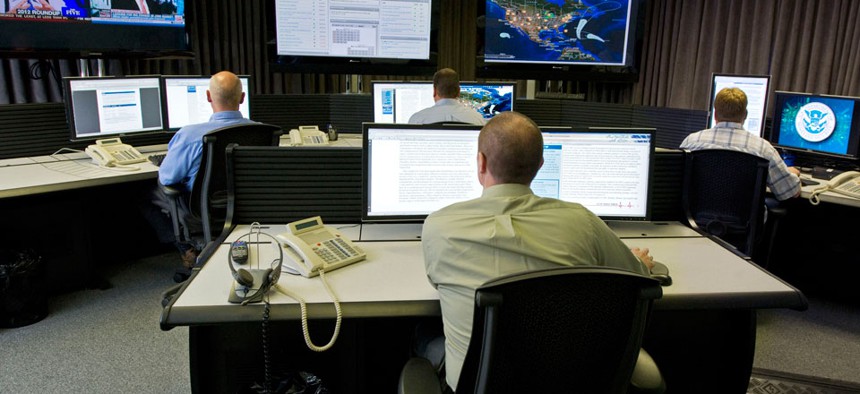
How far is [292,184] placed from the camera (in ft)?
7.06

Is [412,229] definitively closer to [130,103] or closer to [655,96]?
[130,103]

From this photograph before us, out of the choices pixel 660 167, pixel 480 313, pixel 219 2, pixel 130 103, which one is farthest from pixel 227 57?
pixel 480 313

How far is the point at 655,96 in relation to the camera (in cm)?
544

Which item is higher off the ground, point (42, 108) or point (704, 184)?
point (42, 108)

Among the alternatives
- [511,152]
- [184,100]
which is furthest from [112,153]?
[511,152]

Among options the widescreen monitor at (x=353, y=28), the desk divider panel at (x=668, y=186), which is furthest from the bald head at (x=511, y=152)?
the widescreen monitor at (x=353, y=28)

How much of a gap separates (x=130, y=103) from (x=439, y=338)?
2.61 metres

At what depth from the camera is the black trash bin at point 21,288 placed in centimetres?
278

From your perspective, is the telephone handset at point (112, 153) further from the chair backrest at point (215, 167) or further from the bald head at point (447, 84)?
the bald head at point (447, 84)

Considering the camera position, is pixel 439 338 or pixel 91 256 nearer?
pixel 439 338

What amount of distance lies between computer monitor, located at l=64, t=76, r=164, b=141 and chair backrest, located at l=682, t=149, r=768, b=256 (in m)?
2.82

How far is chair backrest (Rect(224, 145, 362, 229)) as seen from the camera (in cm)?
212

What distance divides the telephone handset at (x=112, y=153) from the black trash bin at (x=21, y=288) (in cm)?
55

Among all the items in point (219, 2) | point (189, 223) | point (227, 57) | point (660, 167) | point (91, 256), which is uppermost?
point (219, 2)
